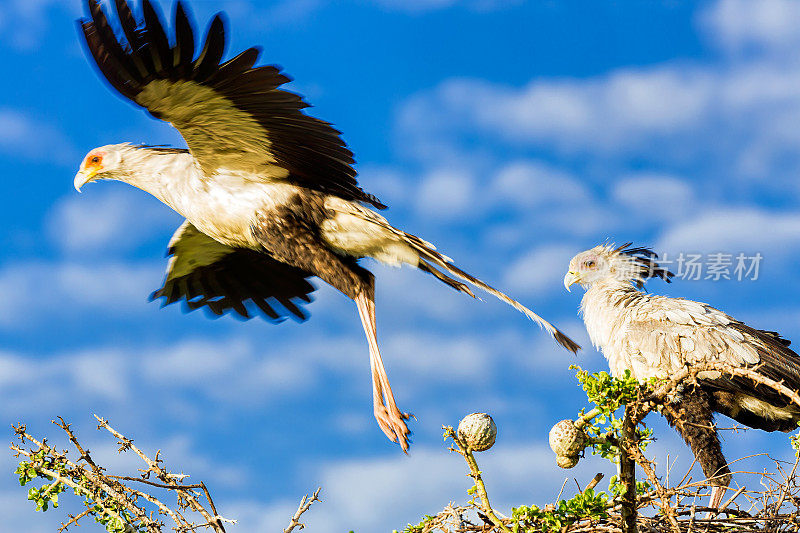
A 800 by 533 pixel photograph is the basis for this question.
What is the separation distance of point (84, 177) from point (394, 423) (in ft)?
9.52

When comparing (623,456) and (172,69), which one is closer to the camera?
(623,456)

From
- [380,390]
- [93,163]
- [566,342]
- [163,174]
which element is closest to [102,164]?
[93,163]

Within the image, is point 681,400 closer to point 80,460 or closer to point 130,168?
point 80,460

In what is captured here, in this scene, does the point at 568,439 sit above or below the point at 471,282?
below

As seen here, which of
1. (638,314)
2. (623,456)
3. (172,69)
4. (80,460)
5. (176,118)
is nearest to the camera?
(623,456)

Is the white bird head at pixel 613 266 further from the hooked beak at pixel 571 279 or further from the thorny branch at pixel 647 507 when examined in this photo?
the thorny branch at pixel 647 507

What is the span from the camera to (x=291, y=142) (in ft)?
15.3

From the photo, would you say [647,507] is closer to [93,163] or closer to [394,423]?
[394,423]

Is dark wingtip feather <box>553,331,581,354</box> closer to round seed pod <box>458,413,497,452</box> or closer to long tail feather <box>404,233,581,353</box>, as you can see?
long tail feather <box>404,233,581,353</box>

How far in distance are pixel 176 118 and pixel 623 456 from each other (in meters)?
3.19

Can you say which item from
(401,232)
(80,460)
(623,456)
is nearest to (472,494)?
(623,456)

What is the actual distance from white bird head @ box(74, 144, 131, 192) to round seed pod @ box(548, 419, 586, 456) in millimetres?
3898

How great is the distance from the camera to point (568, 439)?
8.84 feet

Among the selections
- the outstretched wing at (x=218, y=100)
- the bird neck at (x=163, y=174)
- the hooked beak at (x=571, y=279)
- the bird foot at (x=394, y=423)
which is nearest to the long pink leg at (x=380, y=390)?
the bird foot at (x=394, y=423)
